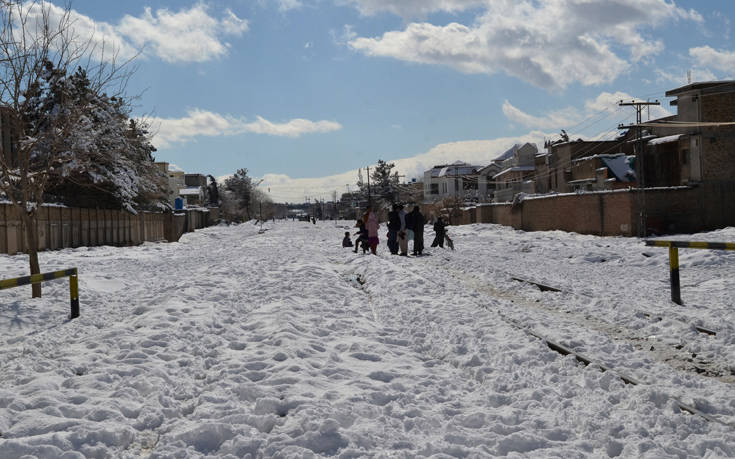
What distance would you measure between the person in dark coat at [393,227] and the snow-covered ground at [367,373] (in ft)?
28.6

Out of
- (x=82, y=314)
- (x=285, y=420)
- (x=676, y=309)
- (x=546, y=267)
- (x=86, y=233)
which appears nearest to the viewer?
(x=285, y=420)

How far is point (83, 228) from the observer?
3159 centimetres

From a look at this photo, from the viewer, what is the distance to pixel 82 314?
10664mm

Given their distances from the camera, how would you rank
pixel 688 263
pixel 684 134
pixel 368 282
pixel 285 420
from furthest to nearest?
pixel 684 134 → pixel 688 263 → pixel 368 282 → pixel 285 420

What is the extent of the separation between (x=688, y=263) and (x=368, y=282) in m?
9.69

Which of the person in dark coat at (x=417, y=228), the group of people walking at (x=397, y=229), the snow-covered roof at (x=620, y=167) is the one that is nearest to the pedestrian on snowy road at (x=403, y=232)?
the group of people walking at (x=397, y=229)

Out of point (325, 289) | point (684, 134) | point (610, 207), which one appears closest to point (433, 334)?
point (325, 289)

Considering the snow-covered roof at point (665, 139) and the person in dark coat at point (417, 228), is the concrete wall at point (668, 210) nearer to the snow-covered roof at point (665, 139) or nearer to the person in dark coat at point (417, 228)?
the snow-covered roof at point (665, 139)

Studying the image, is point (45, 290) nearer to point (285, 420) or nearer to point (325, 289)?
point (325, 289)

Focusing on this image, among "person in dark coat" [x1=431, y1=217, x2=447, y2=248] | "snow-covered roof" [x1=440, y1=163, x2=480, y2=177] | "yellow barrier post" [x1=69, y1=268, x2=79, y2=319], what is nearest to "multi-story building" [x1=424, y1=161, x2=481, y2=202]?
"snow-covered roof" [x1=440, y1=163, x2=480, y2=177]

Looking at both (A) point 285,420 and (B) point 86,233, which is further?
(B) point 86,233

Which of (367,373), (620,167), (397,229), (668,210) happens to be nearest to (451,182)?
(620,167)

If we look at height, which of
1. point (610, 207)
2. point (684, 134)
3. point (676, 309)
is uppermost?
point (684, 134)

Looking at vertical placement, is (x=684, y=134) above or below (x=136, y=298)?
above
